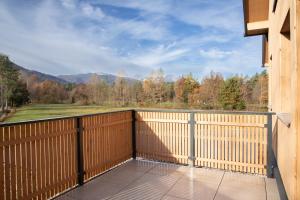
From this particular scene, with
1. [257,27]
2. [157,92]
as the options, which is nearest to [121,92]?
[157,92]

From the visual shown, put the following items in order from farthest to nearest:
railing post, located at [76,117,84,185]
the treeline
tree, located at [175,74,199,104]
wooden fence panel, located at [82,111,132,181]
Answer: tree, located at [175,74,199,104] → the treeline → wooden fence panel, located at [82,111,132,181] → railing post, located at [76,117,84,185]

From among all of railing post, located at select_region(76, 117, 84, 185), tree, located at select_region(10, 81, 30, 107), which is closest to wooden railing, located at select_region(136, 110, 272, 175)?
railing post, located at select_region(76, 117, 84, 185)

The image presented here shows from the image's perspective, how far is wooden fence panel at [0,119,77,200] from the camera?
2.75 metres

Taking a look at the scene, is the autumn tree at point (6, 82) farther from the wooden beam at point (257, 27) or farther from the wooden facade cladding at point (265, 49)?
the wooden beam at point (257, 27)

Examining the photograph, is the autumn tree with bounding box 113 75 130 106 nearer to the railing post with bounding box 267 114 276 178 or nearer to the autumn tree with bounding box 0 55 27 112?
the autumn tree with bounding box 0 55 27 112

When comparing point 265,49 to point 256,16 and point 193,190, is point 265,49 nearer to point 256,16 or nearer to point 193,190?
point 256,16

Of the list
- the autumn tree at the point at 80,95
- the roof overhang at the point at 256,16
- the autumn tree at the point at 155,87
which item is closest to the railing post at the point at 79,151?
the roof overhang at the point at 256,16

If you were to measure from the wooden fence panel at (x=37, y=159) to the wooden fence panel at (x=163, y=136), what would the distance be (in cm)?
190

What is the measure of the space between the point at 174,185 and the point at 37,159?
2.22 m

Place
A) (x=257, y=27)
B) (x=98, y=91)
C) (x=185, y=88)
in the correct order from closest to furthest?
(x=257, y=27) < (x=185, y=88) < (x=98, y=91)

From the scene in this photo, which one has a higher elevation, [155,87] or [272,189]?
[155,87]

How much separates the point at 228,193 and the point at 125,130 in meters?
2.55

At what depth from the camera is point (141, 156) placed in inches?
212

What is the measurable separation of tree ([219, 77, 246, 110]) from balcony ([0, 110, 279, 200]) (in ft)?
81.1
